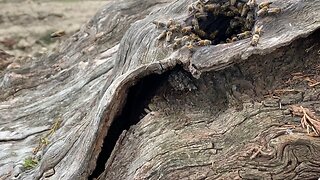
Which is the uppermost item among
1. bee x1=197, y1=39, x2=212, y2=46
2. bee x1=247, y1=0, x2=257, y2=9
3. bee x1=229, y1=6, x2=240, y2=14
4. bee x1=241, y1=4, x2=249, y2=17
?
bee x1=229, y1=6, x2=240, y2=14

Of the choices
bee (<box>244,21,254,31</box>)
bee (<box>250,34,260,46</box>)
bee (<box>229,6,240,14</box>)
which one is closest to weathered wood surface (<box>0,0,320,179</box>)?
bee (<box>250,34,260,46</box>)

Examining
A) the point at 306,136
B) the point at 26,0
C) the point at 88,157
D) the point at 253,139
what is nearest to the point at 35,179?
the point at 88,157

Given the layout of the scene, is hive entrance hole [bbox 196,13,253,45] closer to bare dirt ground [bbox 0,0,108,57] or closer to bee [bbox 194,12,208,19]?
bee [bbox 194,12,208,19]

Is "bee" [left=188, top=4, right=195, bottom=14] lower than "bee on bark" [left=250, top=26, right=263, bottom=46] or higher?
higher

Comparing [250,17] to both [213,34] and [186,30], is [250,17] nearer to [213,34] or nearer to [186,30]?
[213,34]

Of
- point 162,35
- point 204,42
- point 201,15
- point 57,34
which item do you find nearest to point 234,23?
point 201,15

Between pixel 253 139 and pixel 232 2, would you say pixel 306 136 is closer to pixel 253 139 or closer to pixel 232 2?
pixel 253 139
